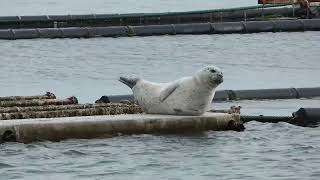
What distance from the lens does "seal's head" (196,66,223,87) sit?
58.6ft

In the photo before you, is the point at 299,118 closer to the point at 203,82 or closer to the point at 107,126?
the point at 203,82

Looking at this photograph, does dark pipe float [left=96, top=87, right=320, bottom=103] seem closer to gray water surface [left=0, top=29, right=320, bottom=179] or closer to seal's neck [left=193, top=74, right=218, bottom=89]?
gray water surface [left=0, top=29, right=320, bottom=179]

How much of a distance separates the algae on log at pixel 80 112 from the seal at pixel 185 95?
24 cm

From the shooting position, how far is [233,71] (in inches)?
1319

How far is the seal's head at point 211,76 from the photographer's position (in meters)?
17.9

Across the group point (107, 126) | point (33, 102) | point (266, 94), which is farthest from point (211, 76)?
point (266, 94)

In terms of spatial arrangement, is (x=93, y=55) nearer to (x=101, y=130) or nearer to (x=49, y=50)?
(x=49, y=50)

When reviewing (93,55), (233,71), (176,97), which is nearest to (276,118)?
(176,97)

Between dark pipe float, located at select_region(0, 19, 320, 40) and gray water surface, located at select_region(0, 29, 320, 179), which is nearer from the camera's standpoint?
gray water surface, located at select_region(0, 29, 320, 179)

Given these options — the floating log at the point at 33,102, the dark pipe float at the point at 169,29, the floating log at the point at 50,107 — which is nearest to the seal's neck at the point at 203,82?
the floating log at the point at 50,107

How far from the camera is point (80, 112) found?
1827cm

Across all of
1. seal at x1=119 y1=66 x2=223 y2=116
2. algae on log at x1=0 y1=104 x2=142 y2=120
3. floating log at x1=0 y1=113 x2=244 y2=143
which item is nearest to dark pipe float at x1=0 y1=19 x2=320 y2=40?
algae on log at x1=0 y1=104 x2=142 y2=120

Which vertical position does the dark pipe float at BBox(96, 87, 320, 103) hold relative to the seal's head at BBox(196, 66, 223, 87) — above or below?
below

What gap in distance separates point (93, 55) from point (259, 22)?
9.00 metres
